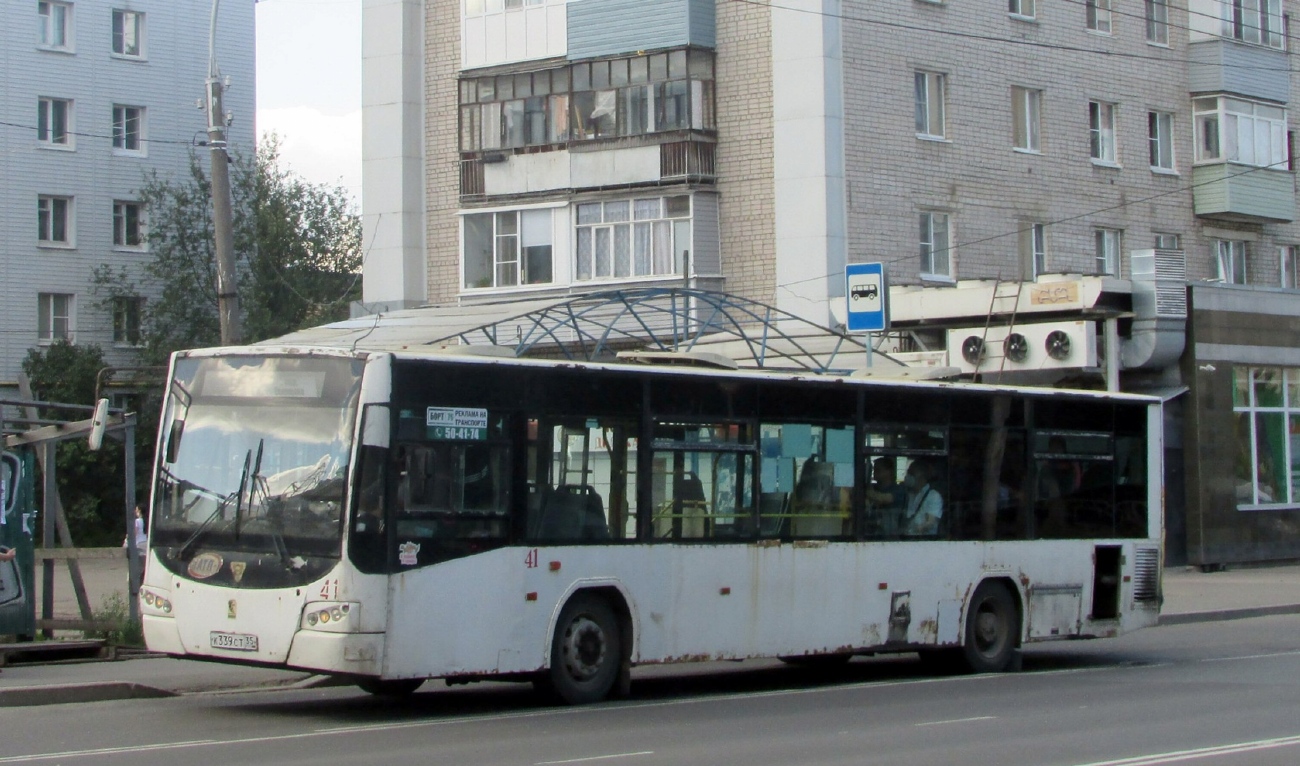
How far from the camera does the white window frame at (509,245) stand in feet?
117

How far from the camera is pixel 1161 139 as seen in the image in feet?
128

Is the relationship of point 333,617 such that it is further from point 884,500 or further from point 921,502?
point 921,502

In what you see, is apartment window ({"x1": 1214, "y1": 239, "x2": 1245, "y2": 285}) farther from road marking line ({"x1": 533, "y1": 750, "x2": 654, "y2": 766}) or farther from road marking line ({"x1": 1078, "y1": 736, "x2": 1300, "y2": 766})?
road marking line ({"x1": 533, "y1": 750, "x2": 654, "y2": 766})

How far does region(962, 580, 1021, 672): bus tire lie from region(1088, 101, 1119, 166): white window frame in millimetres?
22626

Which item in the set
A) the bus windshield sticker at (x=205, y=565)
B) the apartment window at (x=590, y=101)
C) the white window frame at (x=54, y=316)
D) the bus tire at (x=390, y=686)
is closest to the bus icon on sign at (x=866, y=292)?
the bus tire at (x=390, y=686)

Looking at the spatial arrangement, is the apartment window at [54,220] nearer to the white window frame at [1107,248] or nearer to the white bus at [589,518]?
the white window frame at [1107,248]

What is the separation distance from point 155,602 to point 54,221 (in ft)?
133

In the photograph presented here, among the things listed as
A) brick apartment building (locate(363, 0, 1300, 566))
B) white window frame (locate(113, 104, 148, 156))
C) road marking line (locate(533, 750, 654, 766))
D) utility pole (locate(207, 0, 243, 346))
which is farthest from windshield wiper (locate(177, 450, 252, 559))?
white window frame (locate(113, 104, 148, 156))

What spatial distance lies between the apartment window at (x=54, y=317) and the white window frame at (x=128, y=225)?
2373mm

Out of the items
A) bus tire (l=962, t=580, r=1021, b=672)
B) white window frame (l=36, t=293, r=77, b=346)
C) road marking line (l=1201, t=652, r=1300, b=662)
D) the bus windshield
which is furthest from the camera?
white window frame (l=36, t=293, r=77, b=346)

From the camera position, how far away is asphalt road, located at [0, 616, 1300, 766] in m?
10.1

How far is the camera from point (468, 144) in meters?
36.5

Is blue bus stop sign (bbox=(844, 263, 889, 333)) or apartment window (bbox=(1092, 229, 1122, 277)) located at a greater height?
apartment window (bbox=(1092, 229, 1122, 277))

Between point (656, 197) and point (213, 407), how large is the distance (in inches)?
889
